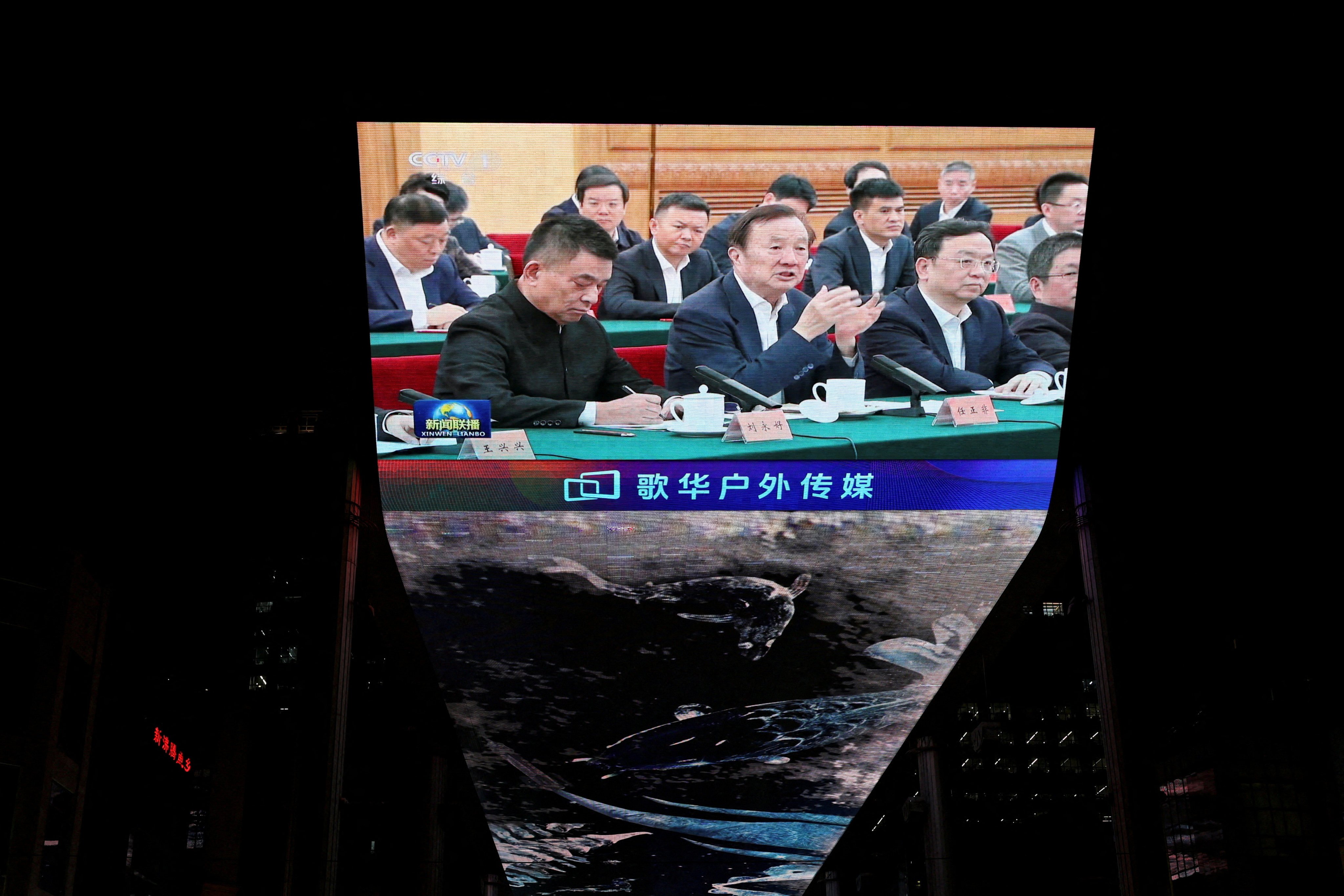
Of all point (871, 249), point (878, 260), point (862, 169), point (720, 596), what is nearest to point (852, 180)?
point (862, 169)

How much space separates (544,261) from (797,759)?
12.3 metres

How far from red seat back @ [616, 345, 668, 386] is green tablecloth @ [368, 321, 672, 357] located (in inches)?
1.5

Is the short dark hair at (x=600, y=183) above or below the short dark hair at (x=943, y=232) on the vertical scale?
above

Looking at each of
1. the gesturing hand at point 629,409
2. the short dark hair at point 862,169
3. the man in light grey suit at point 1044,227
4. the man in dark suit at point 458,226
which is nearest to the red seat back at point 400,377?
the man in dark suit at point 458,226

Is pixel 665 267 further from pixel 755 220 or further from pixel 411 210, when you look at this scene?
pixel 411 210

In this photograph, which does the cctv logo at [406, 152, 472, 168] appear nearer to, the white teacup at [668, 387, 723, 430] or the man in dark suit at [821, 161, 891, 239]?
the white teacup at [668, 387, 723, 430]

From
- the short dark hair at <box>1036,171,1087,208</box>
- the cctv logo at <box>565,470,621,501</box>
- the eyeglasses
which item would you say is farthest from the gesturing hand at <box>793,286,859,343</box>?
the cctv logo at <box>565,470,621,501</box>

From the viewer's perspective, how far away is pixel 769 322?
1254 cm

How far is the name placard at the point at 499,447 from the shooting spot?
12.9 meters

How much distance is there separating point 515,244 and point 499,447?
217cm

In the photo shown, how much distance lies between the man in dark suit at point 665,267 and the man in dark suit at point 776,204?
0.08m

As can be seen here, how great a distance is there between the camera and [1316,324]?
13812 mm

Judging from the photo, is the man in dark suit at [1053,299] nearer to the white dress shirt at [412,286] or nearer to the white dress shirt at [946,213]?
the white dress shirt at [946,213]

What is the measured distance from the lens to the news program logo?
12719 mm
